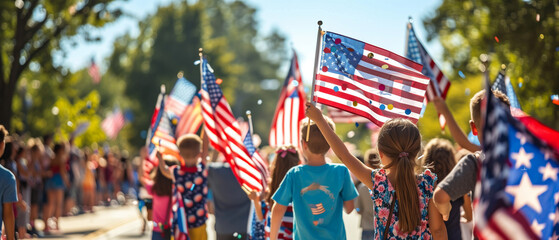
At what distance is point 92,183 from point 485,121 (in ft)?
59.4

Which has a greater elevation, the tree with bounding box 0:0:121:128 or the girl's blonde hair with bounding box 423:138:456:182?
the tree with bounding box 0:0:121:128

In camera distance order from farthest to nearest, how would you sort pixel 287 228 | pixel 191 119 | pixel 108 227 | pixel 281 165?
pixel 108 227
pixel 191 119
pixel 281 165
pixel 287 228

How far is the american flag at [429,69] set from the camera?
9133 mm

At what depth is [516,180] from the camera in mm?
3533

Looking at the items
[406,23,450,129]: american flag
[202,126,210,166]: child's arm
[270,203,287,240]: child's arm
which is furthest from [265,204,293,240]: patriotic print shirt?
[406,23,450,129]: american flag

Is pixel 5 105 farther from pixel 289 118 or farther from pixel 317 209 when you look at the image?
pixel 317 209

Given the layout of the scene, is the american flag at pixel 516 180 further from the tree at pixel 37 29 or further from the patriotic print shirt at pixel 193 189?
the tree at pixel 37 29

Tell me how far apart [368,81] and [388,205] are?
151 centimetres

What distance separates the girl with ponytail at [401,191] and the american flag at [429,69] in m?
4.13

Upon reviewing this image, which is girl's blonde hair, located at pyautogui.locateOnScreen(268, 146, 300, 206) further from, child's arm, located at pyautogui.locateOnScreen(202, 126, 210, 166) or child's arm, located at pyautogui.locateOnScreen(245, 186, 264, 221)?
child's arm, located at pyautogui.locateOnScreen(202, 126, 210, 166)

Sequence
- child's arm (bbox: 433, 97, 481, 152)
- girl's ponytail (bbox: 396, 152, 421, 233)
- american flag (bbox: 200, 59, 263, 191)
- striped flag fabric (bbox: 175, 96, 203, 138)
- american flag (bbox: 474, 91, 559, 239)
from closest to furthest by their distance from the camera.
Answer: american flag (bbox: 474, 91, 559, 239) → girl's ponytail (bbox: 396, 152, 421, 233) → child's arm (bbox: 433, 97, 481, 152) → american flag (bbox: 200, 59, 263, 191) → striped flag fabric (bbox: 175, 96, 203, 138)

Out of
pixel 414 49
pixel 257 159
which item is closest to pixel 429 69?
pixel 414 49

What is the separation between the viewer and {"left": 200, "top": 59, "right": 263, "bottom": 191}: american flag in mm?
7336

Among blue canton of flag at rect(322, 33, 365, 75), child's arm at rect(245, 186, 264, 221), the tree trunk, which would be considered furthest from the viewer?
the tree trunk
